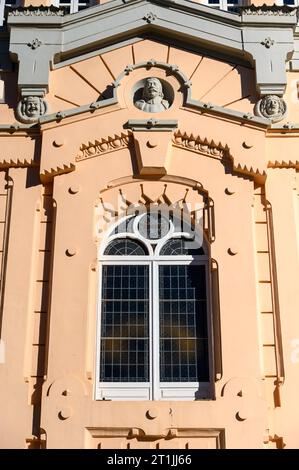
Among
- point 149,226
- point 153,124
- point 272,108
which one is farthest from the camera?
point 272,108

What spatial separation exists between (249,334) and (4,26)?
25.1 feet

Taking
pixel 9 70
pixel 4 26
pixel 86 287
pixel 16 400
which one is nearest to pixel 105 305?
pixel 86 287

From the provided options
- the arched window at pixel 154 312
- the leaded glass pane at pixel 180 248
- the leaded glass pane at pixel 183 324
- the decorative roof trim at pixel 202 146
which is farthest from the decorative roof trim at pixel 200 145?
the leaded glass pane at pixel 183 324

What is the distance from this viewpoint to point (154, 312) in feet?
39.6

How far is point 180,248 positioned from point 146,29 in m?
4.44

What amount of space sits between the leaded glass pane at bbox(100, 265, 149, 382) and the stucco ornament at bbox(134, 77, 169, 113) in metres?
2.97

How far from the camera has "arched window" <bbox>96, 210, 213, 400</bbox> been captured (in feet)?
38.4

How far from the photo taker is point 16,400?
1126 cm

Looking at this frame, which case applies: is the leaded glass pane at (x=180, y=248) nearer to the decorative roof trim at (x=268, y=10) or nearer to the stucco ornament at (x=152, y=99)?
the stucco ornament at (x=152, y=99)

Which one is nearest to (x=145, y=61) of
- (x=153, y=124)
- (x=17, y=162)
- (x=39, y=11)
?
(x=153, y=124)

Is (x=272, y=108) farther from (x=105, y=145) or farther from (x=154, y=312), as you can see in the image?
(x=154, y=312)

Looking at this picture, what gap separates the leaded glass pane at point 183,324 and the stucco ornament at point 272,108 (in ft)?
10.1

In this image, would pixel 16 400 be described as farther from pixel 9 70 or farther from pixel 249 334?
pixel 9 70
